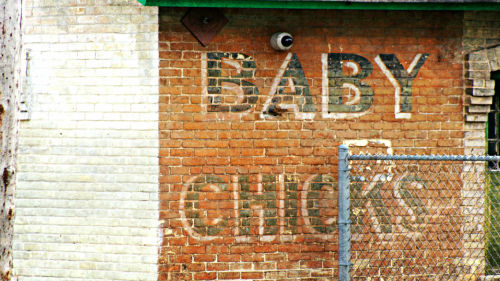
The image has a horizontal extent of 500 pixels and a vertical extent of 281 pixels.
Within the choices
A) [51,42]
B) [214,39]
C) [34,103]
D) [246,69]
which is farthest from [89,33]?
[246,69]

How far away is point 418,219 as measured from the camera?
198 inches

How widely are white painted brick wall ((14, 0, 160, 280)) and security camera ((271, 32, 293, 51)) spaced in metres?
1.22

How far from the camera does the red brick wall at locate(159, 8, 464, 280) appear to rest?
15.9 feet

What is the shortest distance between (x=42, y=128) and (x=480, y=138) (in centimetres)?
465

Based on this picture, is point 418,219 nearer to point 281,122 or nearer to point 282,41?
point 281,122

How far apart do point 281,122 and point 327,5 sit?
125 centimetres

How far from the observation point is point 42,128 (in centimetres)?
495

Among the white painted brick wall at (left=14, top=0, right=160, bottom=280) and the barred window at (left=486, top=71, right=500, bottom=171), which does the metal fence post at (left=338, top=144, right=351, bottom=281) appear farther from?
the barred window at (left=486, top=71, right=500, bottom=171)

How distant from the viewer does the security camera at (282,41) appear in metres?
4.79

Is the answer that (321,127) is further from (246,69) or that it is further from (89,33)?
(89,33)

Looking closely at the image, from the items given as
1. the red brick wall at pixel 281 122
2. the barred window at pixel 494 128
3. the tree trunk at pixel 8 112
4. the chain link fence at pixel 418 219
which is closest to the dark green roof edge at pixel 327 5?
the red brick wall at pixel 281 122

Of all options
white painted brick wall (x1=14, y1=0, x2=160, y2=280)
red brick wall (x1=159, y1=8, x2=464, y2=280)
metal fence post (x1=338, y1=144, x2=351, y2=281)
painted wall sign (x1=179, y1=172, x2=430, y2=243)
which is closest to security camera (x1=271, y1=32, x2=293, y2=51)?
red brick wall (x1=159, y1=8, x2=464, y2=280)

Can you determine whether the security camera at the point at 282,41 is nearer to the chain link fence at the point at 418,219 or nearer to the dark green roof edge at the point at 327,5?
the dark green roof edge at the point at 327,5

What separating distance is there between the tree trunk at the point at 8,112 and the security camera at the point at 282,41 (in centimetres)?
262
